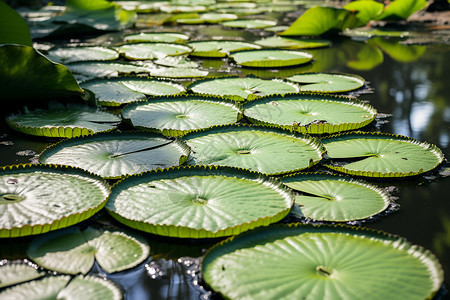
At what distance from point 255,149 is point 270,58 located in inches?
75.1

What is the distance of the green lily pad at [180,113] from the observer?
7.68 ft

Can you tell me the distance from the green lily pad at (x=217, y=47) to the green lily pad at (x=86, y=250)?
9.03ft

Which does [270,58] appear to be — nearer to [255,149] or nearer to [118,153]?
[255,149]

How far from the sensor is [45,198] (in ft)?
5.25

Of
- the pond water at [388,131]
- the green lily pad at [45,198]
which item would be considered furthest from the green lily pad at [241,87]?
the green lily pad at [45,198]

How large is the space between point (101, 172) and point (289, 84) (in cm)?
159

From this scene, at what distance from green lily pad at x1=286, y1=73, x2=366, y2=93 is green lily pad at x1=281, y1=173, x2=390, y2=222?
1257mm

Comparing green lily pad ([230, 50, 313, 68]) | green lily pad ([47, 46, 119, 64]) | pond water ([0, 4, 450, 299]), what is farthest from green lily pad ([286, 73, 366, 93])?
green lily pad ([47, 46, 119, 64])

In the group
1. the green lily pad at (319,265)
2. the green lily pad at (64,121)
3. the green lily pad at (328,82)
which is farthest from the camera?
the green lily pad at (328,82)

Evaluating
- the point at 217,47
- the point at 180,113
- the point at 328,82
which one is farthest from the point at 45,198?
the point at 217,47

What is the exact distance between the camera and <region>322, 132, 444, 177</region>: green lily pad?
190 cm

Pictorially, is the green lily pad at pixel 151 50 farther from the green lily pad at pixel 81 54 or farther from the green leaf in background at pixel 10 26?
the green leaf in background at pixel 10 26

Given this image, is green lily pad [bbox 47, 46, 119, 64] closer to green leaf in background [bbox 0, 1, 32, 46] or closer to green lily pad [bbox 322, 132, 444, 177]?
green leaf in background [bbox 0, 1, 32, 46]

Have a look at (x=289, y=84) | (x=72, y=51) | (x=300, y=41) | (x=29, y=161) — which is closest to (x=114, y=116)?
(x=29, y=161)
